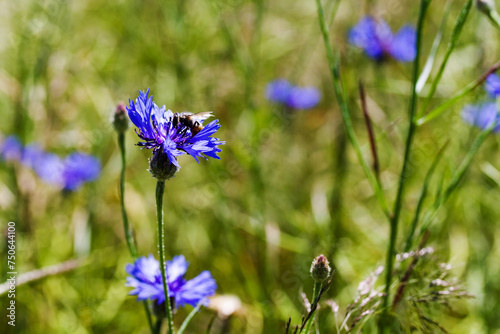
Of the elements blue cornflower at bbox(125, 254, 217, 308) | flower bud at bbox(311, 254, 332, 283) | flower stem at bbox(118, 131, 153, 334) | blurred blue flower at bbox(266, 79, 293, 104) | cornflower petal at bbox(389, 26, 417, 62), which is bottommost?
flower bud at bbox(311, 254, 332, 283)

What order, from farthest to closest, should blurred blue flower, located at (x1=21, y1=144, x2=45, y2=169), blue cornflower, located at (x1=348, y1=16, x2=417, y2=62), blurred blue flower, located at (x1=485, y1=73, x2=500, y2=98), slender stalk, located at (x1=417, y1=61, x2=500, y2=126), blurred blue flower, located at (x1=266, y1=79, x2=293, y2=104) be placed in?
1. blurred blue flower, located at (x1=266, y1=79, x2=293, y2=104)
2. blue cornflower, located at (x1=348, y1=16, x2=417, y2=62)
3. blurred blue flower, located at (x1=21, y1=144, x2=45, y2=169)
4. blurred blue flower, located at (x1=485, y1=73, x2=500, y2=98)
5. slender stalk, located at (x1=417, y1=61, x2=500, y2=126)

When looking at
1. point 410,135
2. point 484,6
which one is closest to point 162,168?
point 410,135

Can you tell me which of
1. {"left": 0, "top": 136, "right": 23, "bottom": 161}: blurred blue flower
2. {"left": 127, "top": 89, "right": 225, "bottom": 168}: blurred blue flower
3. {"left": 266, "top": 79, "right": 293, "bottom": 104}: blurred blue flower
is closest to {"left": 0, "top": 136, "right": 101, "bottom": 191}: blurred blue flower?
{"left": 0, "top": 136, "right": 23, "bottom": 161}: blurred blue flower

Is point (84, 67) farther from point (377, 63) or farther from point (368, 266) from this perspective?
point (368, 266)

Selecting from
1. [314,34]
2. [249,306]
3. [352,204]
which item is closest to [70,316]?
[249,306]

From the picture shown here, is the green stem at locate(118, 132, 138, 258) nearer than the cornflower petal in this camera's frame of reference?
Yes

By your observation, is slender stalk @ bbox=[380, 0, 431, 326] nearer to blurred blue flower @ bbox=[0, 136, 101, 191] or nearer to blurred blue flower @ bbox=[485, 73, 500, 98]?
blurred blue flower @ bbox=[485, 73, 500, 98]

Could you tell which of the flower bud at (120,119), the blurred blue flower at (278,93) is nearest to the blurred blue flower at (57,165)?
the blurred blue flower at (278,93)
